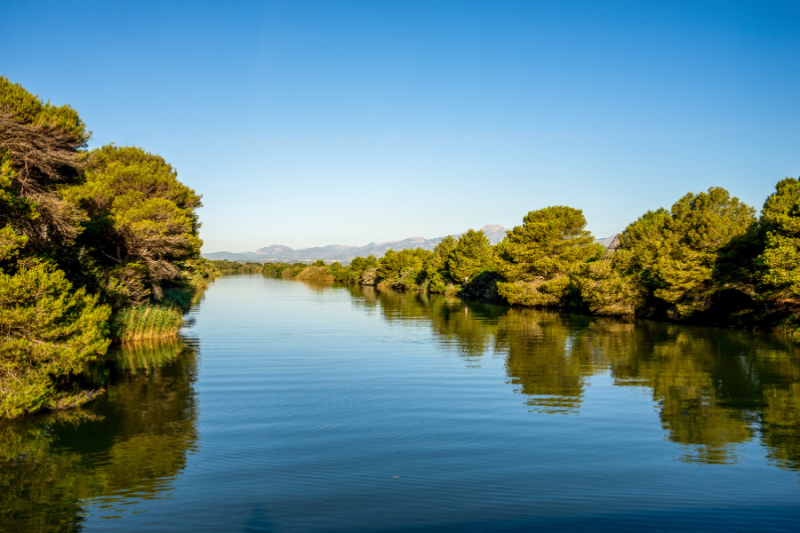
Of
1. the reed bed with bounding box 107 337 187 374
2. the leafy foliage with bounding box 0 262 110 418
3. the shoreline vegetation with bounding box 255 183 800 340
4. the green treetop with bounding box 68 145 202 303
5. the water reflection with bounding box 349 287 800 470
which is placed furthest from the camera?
the shoreline vegetation with bounding box 255 183 800 340

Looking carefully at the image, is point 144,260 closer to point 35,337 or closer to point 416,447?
point 35,337

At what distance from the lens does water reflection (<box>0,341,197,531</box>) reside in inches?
272

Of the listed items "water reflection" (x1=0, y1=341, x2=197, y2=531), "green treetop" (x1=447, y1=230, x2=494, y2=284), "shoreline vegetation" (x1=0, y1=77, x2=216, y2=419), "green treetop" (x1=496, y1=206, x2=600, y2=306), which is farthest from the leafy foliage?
"green treetop" (x1=447, y1=230, x2=494, y2=284)

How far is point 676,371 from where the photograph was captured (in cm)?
1709

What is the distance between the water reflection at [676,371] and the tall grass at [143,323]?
1294cm

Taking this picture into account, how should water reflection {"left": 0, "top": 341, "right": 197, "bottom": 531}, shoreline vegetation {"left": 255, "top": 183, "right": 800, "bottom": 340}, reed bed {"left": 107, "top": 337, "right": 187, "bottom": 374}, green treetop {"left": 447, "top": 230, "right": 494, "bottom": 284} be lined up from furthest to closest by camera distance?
green treetop {"left": 447, "top": 230, "right": 494, "bottom": 284}, shoreline vegetation {"left": 255, "top": 183, "right": 800, "bottom": 340}, reed bed {"left": 107, "top": 337, "right": 187, "bottom": 374}, water reflection {"left": 0, "top": 341, "right": 197, "bottom": 531}

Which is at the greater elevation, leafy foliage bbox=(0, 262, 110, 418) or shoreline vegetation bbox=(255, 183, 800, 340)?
shoreline vegetation bbox=(255, 183, 800, 340)

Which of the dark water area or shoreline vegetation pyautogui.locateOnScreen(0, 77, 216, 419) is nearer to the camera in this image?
the dark water area

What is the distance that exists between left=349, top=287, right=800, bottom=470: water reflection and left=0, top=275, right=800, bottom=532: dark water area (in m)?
0.10

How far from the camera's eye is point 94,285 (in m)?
17.7

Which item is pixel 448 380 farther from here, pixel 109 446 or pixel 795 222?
pixel 795 222

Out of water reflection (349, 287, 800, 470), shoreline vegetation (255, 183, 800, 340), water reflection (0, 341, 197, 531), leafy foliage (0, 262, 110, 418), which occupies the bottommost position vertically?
water reflection (0, 341, 197, 531)

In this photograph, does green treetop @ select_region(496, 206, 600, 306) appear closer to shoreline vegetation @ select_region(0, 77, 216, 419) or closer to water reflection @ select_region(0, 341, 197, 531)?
shoreline vegetation @ select_region(0, 77, 216, 419)

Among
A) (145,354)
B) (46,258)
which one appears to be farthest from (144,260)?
(46,258)
